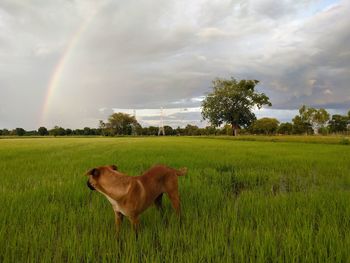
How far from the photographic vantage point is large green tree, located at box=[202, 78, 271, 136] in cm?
6588

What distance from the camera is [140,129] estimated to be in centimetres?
15250

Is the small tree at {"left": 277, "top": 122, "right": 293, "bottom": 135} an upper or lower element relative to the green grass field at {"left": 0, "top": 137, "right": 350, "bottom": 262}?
upper

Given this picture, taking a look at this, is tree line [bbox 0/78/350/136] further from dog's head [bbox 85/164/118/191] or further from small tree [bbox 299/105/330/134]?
dog's head [bbox 85/164/118/191]

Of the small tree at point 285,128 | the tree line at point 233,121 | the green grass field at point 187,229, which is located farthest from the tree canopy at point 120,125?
the green grass field at point 187,229

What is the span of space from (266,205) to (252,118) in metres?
63.6

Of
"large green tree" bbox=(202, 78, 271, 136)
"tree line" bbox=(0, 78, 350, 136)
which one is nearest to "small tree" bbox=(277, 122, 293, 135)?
"tree line" bbox=(0, 78, 350, 136)

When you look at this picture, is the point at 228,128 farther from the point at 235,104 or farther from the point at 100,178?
the point at 100,178

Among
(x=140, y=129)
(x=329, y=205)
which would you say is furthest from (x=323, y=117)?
(x=329, y=205)

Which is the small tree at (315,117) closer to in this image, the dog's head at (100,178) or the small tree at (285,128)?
the small tree at (285,128)

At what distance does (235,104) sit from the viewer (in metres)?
66.5

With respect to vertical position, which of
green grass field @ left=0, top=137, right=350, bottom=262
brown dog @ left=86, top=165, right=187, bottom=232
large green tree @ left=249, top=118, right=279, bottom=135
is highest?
large green tree @ left=249, top=118, right=279, bottom=135

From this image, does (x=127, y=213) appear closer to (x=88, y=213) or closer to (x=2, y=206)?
(x=88, y=213)

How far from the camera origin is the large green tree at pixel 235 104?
6588 cm

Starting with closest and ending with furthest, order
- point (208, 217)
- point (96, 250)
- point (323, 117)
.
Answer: point (96, 250), point (208, 217), point (323, 117)
